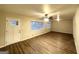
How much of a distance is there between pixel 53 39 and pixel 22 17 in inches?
33.1

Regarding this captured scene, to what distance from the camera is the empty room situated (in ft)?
6.15

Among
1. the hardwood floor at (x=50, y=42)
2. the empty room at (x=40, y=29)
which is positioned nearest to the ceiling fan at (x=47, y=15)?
the empty room at (x=40, y=29)

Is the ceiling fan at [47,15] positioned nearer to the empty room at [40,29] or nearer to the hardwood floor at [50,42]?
the empty room at [40,29]

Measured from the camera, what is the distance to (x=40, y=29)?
1944 millimetres

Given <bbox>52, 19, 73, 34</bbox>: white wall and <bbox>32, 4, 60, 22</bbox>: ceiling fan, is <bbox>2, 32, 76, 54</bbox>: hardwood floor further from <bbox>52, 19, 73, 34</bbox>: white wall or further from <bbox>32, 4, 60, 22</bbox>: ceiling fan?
<bbox>32, 4, 60, 22</bbox>: ceiling fan

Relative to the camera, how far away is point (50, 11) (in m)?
1.95

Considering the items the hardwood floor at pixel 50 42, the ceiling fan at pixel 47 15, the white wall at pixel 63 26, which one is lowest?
the hardwood floor at pixel 50 42

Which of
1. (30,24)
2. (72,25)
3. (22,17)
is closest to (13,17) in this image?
(22,17)

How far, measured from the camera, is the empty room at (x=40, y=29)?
188 centimetres

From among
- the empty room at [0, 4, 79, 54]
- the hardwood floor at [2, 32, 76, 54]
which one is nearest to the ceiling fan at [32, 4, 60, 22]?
the empty room at [0, 4, 79, 54]

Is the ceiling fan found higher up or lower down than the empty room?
higher up

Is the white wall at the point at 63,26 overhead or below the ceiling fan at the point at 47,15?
below

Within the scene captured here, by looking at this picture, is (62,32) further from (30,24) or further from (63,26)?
(30,24)

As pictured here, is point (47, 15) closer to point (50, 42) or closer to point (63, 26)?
point (63, 26)
